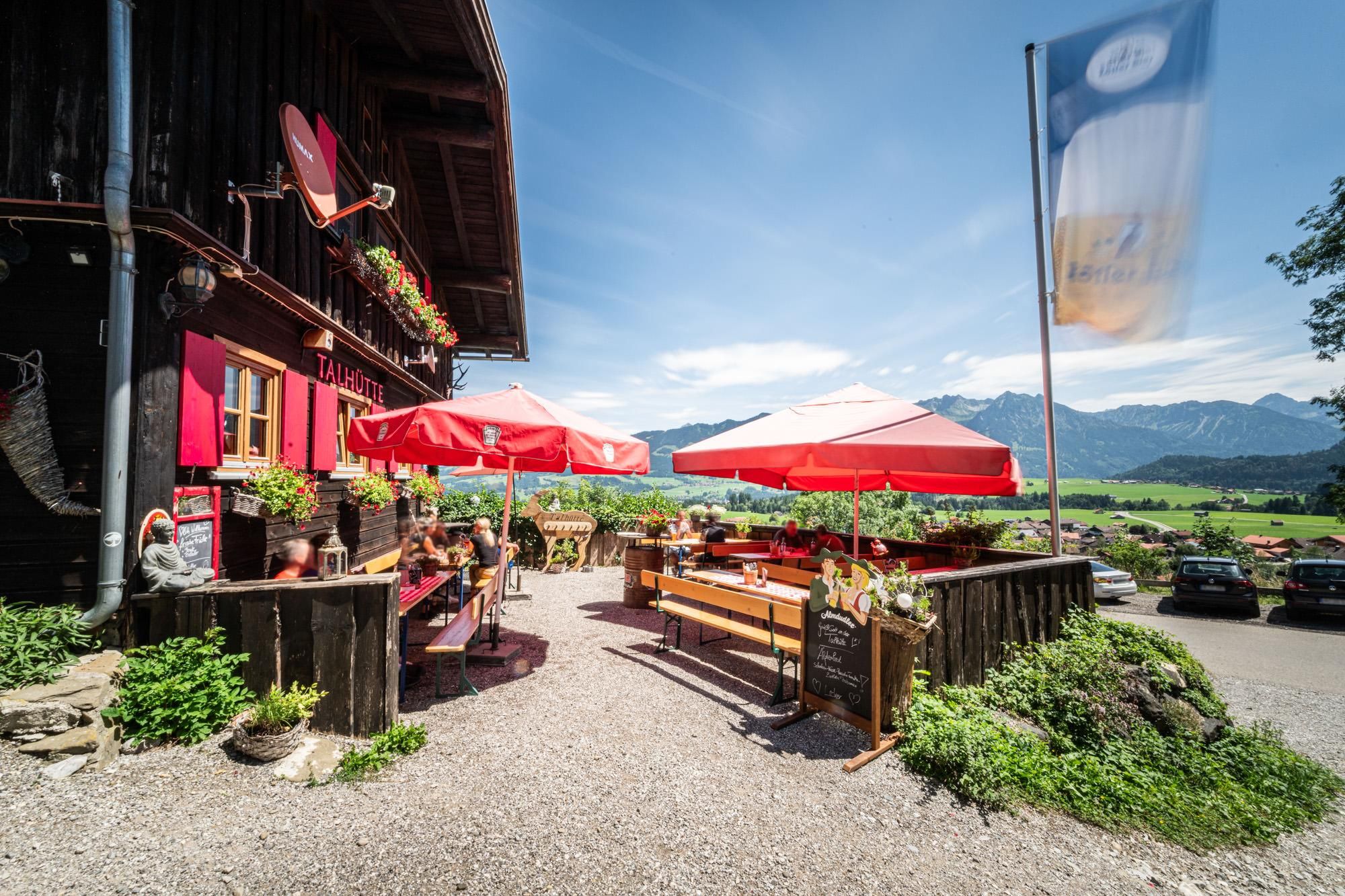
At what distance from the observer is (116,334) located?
402cm

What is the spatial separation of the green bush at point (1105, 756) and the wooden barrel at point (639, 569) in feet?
15.1

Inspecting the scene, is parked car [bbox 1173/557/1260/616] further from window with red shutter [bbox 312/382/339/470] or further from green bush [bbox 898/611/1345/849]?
window with red shutter [bbox 312/382/339/470]

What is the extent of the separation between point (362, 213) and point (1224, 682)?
14.2 m

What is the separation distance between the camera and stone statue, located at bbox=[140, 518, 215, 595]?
12.0 ft

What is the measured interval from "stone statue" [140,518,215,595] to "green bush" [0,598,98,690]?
487 mm

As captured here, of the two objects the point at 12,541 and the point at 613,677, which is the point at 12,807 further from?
the point at 613,677

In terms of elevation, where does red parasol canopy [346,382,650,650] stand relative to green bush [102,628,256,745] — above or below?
above

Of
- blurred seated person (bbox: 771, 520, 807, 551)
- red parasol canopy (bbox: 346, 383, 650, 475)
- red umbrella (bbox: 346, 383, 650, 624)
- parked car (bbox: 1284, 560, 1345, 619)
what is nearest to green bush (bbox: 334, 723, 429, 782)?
red umbrella (bbox: 346, 383, 650, 624)

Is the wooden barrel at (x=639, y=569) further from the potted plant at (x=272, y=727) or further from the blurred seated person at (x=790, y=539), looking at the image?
the potted plant at (x=272, y=727)

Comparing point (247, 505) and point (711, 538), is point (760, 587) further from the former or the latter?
point (247, 505)

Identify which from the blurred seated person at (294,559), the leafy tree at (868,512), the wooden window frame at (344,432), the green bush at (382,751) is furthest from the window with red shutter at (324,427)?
the leafy tree at (868,512)

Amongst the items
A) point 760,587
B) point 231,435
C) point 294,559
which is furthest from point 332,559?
point 760,587

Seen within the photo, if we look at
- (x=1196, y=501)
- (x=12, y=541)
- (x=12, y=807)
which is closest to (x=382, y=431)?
(x=12, y=541)

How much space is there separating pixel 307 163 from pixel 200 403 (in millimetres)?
2844
